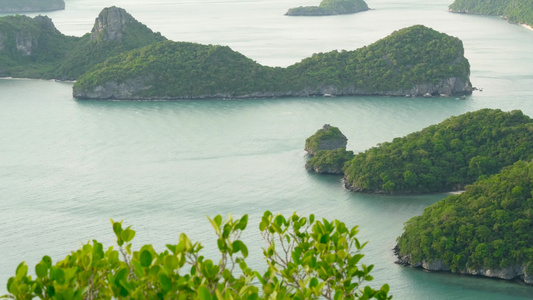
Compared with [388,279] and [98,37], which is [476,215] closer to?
[388,279]

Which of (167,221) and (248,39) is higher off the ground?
(248,39)

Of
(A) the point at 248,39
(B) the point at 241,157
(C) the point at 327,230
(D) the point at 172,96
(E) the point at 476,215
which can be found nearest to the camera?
(C) the point at 327,230

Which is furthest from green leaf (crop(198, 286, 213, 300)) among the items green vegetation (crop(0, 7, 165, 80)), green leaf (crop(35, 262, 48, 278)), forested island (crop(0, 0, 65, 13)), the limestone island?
forested island (crop(0, 0, 65, 13))

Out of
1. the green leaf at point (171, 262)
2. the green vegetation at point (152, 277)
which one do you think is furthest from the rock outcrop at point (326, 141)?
the green leaf at point (171, 262)

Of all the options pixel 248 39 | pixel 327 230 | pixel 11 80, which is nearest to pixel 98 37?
pixel 11 80

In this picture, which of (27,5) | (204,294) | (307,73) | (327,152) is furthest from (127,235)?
(27,5)

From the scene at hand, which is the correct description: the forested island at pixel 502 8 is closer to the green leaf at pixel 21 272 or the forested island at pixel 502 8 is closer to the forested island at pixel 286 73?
the forested island at pixel 286 73
